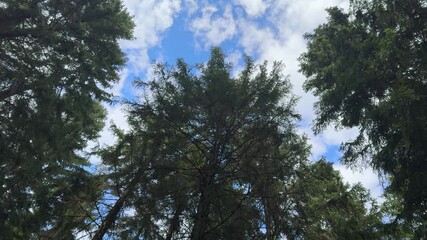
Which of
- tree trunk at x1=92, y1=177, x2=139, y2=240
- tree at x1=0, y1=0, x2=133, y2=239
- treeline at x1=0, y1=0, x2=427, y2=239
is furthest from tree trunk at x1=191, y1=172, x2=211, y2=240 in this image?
tree at x1=0, y1=0, x2=133, y2=239

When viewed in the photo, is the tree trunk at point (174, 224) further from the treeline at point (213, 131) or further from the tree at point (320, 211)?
the tree at point (320, 211)

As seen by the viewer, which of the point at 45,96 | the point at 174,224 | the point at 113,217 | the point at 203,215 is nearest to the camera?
the point at 203,215

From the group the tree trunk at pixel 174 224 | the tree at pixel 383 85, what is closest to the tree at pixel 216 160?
the tree trunk at pixel 174 224

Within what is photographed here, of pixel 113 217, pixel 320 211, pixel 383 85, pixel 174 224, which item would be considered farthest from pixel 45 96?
pixel 383 85

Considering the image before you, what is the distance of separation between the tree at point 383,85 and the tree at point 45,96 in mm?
8460

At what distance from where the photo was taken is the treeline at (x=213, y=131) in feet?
29.8

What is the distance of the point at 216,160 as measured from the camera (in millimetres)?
9398

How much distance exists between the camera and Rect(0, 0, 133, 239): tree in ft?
36.2

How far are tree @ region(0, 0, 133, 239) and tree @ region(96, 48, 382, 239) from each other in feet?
7.83

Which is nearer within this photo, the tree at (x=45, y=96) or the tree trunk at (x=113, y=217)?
the tree trunk at (x=113, y=217)

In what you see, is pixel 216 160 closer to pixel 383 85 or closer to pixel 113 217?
pixel 113 217

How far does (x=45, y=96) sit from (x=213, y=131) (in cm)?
560

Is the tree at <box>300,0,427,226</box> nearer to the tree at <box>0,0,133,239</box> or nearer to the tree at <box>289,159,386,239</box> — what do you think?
the tree at <box>289,159,386,239</box>

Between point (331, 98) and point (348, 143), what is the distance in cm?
163
